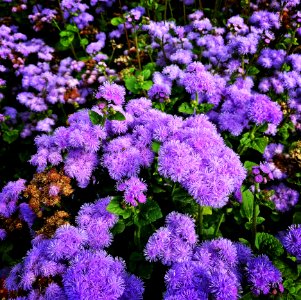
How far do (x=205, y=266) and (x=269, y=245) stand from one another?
639 mm

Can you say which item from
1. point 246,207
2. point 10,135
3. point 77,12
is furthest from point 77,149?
point 77,12

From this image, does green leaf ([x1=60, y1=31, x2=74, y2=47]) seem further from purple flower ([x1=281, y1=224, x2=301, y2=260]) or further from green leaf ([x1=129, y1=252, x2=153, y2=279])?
purple flower ([x1=281, y1=224, x2=301, y2=260])

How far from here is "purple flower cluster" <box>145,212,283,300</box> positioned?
2258 mm

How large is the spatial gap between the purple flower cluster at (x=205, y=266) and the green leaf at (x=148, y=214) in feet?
0.46

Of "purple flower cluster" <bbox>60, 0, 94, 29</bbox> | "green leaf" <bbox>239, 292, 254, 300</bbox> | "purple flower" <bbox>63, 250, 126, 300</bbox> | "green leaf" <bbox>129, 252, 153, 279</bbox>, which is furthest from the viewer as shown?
"purple flower cluster" <bbox>60, 0, 94, 29</bbox>

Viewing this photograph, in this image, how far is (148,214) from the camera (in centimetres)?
268

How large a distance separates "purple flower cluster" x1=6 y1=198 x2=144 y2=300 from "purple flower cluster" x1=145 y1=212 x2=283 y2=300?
30cm

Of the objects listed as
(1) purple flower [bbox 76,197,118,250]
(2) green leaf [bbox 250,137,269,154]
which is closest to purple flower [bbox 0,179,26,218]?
(1) purple flower [bbox 76,197,118,250]

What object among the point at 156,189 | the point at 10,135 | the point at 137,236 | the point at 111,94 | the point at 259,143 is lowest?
the point at 10,135

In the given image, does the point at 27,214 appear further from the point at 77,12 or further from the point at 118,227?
the point at 77,12

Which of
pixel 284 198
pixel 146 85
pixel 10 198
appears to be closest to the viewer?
pixel 10 198

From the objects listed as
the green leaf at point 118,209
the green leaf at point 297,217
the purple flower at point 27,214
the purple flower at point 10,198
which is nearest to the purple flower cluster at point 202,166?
the green leaf at point 118,209

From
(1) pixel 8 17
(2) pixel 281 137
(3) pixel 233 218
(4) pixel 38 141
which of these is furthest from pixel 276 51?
(1) pixel 8 17

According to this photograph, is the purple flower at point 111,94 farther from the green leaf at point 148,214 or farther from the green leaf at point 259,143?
the green leaf at point 259,143
